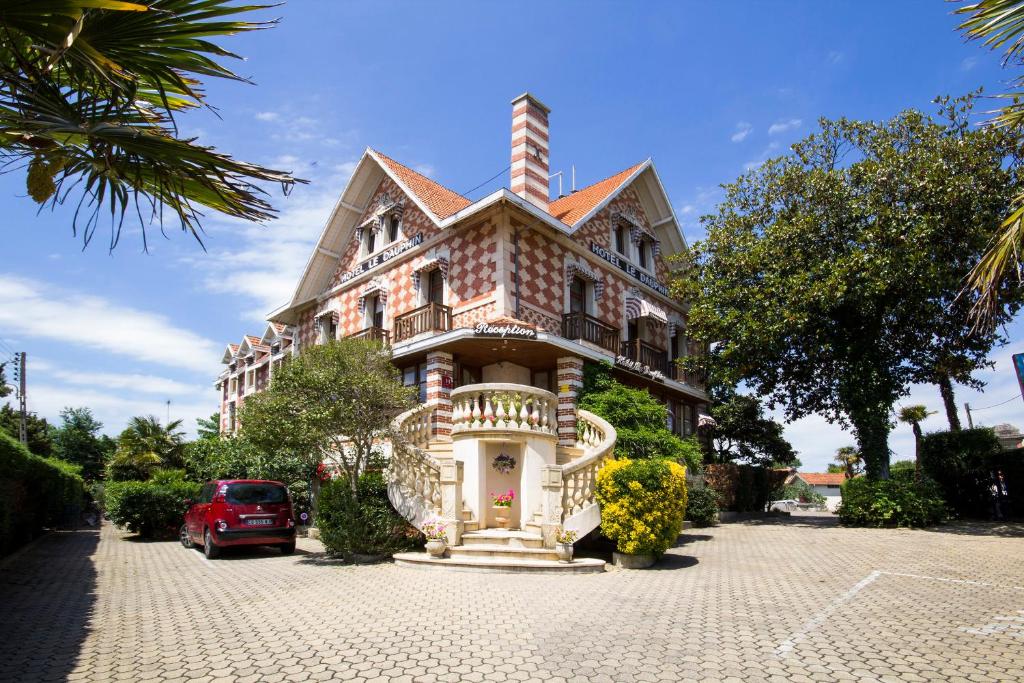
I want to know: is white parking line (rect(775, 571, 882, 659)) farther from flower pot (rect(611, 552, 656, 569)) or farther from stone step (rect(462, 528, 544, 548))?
stone step (rect(462, 528, 544, 548))

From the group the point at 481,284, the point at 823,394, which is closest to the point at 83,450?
the point at 481,284

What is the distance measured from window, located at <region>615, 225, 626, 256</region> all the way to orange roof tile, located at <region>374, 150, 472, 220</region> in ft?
17.4

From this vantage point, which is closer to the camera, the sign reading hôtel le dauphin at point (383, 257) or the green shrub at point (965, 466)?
the green shrub at point (965, 466)

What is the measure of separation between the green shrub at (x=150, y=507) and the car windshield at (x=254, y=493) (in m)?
4.70

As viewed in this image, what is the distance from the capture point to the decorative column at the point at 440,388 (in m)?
16.9

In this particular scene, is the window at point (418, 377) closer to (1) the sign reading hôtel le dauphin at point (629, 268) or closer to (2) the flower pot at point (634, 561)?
(1) the sign reading hôtel le dauphin at point (629, 268)

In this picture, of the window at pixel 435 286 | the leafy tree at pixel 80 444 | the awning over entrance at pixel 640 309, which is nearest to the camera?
the window at pixel 435 286

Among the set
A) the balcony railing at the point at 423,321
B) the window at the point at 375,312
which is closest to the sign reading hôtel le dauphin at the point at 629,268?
the balcony railing at the point at 423,321

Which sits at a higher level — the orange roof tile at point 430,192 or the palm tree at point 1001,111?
the orange roof tile at point 430,192

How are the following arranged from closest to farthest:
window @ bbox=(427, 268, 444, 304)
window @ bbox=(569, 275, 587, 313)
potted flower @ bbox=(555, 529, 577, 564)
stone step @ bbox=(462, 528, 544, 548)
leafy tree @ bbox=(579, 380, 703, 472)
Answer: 1. potted flower @ bbox=(555, 529, 577, 564)
2. stone step @ bbox=(462, 528, 544, 548)
3. leafy tree @ bbox=(579, 380, 703, 472)
4. window @ bbox=(427, 268, 444, 304)
5. window @ bbox=(569, 275, 587, 313)

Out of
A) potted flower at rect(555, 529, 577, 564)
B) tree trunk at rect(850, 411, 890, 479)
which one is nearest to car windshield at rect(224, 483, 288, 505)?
potted flower at rect(555, 529, 577, 564)

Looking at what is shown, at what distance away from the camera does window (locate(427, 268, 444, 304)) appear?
1925cm

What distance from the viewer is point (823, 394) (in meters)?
21.3

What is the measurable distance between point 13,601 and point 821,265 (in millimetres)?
18403
